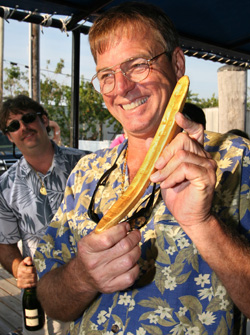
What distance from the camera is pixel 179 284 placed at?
1.40m

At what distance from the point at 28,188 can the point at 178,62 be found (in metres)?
1.93

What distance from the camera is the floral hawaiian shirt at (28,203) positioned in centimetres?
299

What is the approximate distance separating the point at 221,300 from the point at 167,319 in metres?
0.23

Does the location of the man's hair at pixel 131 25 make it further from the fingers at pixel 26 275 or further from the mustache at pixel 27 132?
the fingers at pixel 26 275

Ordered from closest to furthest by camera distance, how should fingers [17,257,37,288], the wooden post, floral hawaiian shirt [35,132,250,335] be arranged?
floral hawaiian shirt [35,132,250,335] → fingers [17,257,37,288] → the wooden post

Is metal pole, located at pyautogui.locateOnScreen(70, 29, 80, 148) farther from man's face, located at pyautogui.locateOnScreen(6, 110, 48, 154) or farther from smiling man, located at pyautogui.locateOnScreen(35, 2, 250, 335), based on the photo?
smiling man, located at pyautogui.locateOnScreen(35, 2, 250, 335)

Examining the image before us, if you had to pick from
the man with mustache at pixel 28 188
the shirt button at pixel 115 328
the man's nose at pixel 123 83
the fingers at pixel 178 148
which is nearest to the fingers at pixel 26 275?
the man with mustache at pixel 28 188

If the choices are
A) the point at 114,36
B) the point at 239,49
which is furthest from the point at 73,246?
the point at 239,49

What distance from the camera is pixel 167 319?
1.39 meters

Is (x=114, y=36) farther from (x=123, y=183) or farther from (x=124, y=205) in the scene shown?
(x=124, y=205)

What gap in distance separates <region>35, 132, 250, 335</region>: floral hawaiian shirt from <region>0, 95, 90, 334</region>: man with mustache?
4.69 ft

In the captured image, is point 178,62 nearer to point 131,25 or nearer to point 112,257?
point 131,25

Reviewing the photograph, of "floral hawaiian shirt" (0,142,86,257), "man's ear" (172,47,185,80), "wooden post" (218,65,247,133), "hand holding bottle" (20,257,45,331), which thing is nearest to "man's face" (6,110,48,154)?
"floral hawaiian shirt" (0,142,86,257)

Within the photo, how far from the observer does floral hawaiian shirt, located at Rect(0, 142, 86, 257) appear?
299 centimetres
